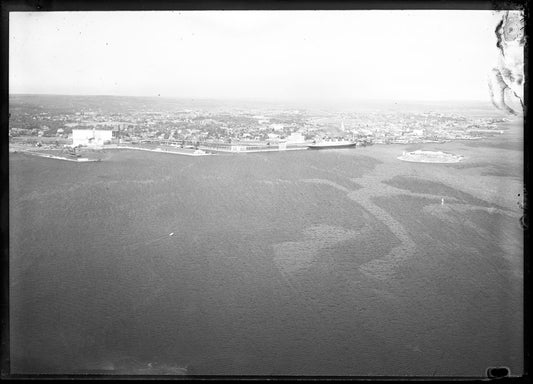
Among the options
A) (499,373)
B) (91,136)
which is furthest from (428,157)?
(91,136)

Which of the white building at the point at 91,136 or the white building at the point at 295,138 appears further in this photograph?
the white building at the point at 295,138

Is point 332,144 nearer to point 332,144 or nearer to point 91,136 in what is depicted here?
point 332,144

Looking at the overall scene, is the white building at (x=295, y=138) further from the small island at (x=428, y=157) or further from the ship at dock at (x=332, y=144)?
the small island at (x=428, y=157)

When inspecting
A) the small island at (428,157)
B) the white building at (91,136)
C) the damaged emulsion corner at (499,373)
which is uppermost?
the white building at (91,136)

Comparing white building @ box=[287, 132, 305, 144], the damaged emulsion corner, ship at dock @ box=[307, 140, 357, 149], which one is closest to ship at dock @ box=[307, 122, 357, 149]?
ship at dock @ box=[307, 140, 357, 149]

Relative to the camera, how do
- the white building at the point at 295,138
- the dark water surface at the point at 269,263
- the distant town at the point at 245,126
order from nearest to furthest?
the dark water surface at the point at 269,263
the distant town at the point at 245,126
the white building at the point at 295,138

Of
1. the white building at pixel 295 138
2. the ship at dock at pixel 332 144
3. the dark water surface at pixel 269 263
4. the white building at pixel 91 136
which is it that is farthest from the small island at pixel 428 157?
the white building at pixel 91 136

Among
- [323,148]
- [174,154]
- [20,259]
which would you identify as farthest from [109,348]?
[323,148]
